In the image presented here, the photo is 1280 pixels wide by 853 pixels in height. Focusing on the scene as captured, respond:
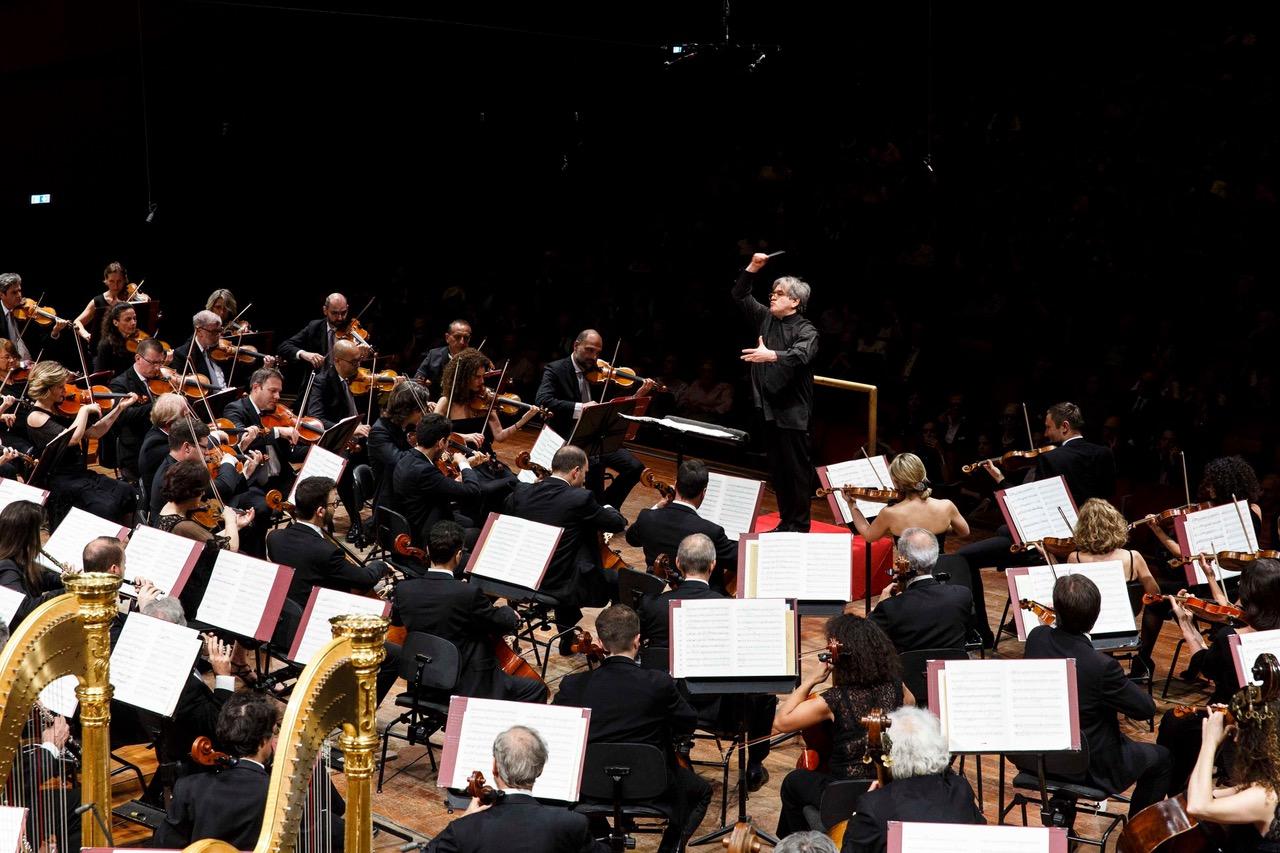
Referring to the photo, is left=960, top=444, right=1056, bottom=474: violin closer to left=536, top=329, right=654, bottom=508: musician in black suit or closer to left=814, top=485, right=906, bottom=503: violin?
left=814, top=485, right=906, bottom=503: violin

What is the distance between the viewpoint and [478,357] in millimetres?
9359

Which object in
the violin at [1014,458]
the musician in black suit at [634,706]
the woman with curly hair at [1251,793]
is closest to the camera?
the woman with curly hair at [1251,793]

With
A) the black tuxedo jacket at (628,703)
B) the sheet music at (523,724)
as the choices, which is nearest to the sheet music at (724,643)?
the black tuxedo jacket at (628,703)

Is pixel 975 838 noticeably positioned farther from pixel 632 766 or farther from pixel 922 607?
pixel 922 607

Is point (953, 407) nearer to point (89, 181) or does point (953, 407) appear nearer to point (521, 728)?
point (521, 728)

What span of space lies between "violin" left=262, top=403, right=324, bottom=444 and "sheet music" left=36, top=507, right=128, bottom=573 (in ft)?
8.01

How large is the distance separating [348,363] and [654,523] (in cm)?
339

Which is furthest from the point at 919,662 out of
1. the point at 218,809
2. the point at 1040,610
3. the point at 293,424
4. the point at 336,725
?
the point at 293,424

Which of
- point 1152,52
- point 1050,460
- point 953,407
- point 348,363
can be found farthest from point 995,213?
point 348,363

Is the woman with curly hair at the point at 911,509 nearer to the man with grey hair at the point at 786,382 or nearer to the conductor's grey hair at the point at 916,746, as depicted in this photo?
the man with grey hair at the point at 786,382

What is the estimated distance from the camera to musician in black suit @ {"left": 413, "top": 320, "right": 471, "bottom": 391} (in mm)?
10539

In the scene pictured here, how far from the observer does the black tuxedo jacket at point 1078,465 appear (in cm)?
850

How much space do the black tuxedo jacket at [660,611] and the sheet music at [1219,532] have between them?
8.75ft

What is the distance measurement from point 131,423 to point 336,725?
6579mm
